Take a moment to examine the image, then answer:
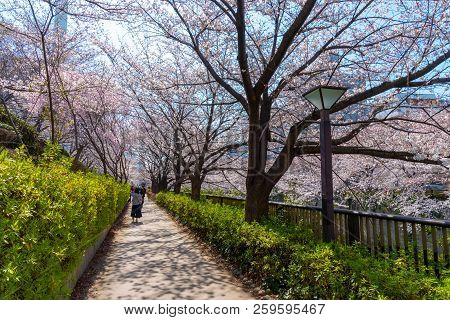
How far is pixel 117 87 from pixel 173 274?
11693 mm

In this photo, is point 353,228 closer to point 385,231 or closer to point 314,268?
point 385,231

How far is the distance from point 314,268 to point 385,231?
8.25 feet

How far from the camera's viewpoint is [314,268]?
3.99 metres

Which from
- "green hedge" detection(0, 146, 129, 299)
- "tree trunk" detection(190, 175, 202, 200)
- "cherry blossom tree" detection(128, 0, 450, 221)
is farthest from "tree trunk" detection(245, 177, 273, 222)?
"tree trunk" detection(190, 175, 202, 200)

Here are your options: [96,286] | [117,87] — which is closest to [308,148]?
[96,286]

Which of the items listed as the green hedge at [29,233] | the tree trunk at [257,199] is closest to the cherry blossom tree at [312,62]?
the tree trunk at [257,199]

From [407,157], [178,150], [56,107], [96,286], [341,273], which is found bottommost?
[96,286]

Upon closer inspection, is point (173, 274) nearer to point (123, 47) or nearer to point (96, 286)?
point (96, 286)

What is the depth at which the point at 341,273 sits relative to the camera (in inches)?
144

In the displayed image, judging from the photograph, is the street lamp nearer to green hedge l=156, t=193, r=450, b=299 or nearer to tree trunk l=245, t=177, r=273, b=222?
green hedge l=156, t=193, r=450, b=299

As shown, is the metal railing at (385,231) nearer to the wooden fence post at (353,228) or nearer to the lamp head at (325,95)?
the wooden fence post at (353,228)

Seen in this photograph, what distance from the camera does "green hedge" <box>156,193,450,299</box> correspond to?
312cm

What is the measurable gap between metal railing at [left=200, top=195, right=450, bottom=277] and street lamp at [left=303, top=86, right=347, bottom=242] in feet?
2.92

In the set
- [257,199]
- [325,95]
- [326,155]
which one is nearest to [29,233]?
[326,155]
